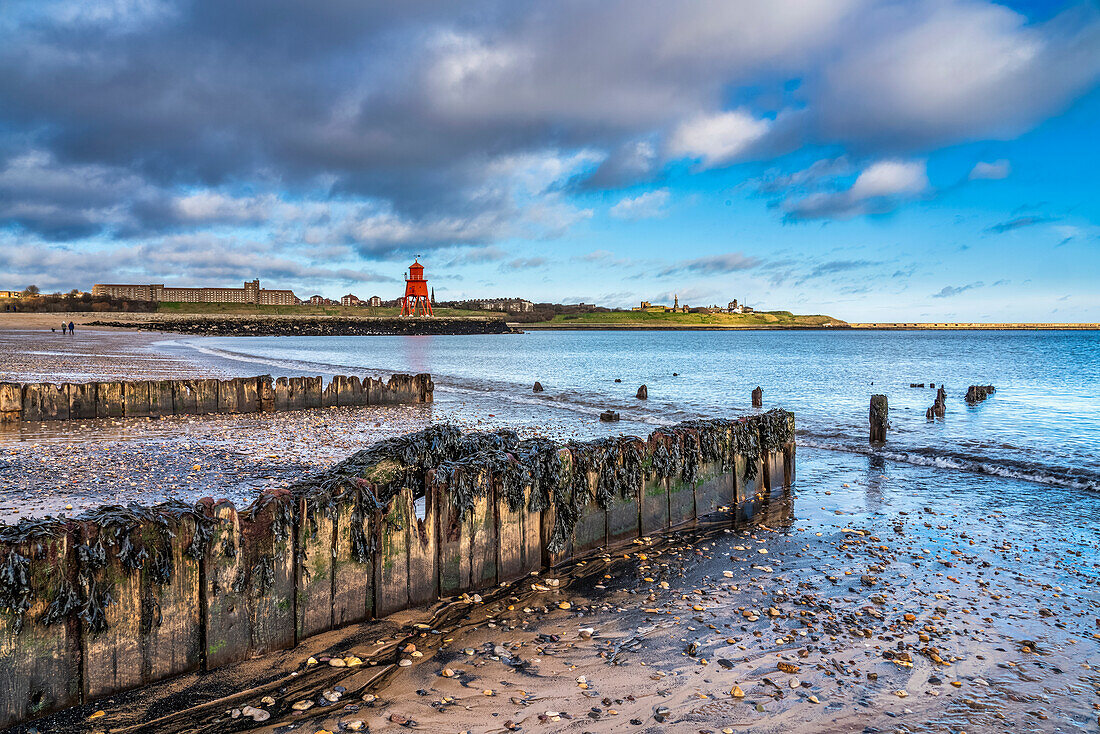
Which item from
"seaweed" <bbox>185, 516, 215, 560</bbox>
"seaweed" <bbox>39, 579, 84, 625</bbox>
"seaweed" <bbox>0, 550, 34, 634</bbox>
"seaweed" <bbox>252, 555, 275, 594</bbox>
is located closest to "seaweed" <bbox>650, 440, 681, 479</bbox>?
"seaweed" <bbox>252, 555, 275, 594</bbox>

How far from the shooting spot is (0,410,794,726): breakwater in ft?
12.9

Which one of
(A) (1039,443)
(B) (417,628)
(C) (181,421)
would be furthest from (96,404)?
(A) (1039,443)

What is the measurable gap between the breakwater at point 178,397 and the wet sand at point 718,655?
14.4 m

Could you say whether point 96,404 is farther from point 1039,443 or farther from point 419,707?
point 1039,443

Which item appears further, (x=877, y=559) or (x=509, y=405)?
(x=509, y=405)

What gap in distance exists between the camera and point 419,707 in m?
4.21

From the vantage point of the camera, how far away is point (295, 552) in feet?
16.0

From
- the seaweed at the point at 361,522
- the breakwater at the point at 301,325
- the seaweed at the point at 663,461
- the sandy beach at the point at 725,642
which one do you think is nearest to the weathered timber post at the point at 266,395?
the sandy beach at the point at 725,642

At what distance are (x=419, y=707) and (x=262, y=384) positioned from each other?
1596cm

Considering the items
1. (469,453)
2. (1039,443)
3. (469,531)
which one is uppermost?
(469,453)

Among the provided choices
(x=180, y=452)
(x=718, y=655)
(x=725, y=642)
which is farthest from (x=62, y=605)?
(x=180, y=452)

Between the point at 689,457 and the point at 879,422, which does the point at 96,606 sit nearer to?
the point at 689,457

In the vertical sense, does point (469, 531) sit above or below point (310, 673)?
above

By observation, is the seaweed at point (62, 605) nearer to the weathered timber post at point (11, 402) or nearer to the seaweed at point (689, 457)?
the seaweed at point (689, 457)
